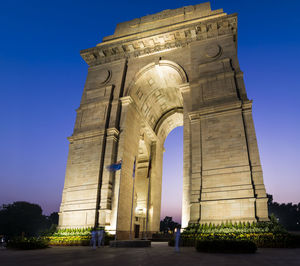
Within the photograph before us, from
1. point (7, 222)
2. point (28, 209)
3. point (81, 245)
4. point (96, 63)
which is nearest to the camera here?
point (81, 245)

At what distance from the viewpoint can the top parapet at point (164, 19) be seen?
29156mm

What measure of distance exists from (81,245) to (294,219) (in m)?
75.2

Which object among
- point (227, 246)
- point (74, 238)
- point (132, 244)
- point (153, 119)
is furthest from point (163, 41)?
point (227, 246)

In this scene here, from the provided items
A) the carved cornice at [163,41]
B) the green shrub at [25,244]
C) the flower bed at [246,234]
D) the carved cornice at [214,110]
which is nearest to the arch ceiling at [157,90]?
the carved cornice at [163,41]

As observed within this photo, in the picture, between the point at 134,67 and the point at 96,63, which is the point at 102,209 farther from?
the point at 96,63

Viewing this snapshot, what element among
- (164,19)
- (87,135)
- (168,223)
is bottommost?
(168,223)

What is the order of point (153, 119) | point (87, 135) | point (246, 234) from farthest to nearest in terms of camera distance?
1. point (153, 119)
2. point (87, 135)
3. point (246, 234)

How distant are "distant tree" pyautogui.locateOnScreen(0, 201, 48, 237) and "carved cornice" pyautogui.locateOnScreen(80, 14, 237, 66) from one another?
58931mm

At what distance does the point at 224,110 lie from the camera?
1964 centimetres

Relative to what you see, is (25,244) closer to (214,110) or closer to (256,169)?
(256,169)

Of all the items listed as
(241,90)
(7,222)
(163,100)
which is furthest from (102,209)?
(7,222)

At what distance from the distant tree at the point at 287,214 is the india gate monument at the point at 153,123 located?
5815 cm

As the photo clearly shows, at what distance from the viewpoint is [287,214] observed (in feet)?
240

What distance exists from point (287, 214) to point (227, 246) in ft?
249
